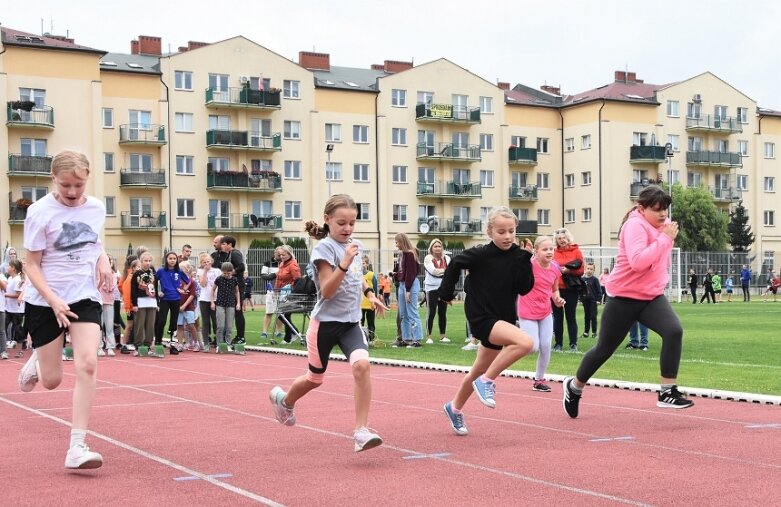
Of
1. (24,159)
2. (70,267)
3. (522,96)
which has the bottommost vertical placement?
(70,267)

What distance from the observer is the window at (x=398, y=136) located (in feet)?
246

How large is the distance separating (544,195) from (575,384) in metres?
74.3

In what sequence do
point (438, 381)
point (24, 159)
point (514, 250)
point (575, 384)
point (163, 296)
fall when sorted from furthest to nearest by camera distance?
point (24, 159) < point (163, 296) < point (438, 381) < point (575, 384) < point (514, 250)

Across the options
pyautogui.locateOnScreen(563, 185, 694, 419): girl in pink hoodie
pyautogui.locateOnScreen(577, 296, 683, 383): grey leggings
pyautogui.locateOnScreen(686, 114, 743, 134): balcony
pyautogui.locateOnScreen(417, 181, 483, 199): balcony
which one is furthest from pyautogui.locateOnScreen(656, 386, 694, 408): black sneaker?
pyautogui.locateOnScreen(686, 114, 743, 134): balcony

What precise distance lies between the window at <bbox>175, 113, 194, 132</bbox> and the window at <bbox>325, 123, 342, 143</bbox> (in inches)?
379

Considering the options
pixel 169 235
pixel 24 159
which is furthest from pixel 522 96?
pixel 24 159

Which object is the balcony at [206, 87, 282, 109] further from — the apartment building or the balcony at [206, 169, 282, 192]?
the balcony at [206, 169, 282, 192]

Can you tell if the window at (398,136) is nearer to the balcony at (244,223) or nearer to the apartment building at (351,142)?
the apartment building at (351,142)

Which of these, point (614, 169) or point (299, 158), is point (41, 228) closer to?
point (299, 158)

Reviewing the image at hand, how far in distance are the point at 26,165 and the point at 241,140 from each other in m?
13.9

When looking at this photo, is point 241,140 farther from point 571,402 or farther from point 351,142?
point 571,402

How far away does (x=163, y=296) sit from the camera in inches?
750

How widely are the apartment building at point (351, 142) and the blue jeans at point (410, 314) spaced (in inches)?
1794

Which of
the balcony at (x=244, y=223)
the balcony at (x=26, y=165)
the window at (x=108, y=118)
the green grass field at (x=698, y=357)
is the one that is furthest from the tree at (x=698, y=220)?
the green grass field at (x=698, y=357)
